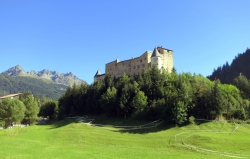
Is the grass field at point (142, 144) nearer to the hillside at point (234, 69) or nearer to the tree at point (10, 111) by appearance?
the tree at point (10, 111)

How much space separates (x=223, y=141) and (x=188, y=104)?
1678 cm

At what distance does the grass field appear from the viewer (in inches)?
989

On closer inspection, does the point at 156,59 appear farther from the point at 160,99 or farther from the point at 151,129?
the point at 151,129

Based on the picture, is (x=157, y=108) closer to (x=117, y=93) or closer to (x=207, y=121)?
(x=207, y=121)

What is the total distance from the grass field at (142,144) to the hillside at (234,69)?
132m

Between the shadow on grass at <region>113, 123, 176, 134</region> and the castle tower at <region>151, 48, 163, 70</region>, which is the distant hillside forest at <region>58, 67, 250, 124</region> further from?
the castle tower at <region>151, 48, 163, 70</region>

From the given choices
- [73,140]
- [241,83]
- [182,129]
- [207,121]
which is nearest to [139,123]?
[182,129]

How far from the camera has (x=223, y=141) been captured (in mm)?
31047

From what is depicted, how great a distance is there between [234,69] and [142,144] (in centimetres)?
16755

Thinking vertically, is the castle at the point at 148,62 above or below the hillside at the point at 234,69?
below

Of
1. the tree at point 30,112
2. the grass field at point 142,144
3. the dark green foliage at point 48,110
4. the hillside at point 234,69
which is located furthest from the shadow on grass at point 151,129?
Answer: the hillside at point 234,69

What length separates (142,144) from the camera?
3195cm

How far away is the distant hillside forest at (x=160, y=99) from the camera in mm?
46719

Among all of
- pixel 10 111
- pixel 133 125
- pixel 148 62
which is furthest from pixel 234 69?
pixel 10 111
